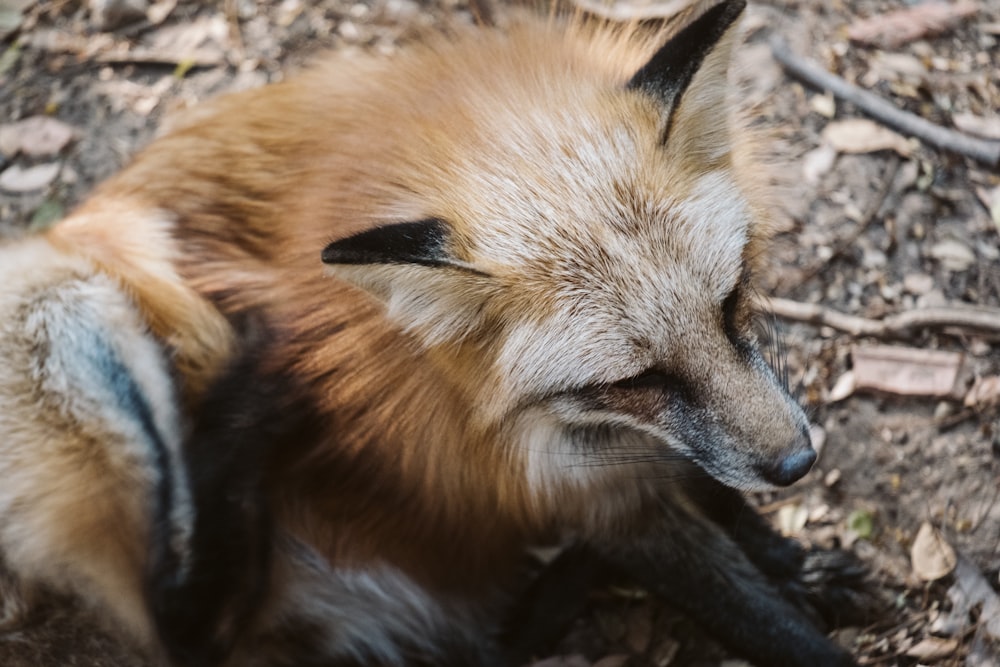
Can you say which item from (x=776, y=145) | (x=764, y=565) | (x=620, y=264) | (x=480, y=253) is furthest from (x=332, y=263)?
(x=764, y=565)

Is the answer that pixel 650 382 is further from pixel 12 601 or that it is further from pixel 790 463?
pixel 12 601

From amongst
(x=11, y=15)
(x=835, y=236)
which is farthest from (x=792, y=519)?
(x=11, y=15)

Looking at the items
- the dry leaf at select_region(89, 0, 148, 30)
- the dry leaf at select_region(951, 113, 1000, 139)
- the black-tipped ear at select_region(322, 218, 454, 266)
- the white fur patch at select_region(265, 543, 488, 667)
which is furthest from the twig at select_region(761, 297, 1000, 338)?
the dry leaf at select_region(89, 0, 148, 30)

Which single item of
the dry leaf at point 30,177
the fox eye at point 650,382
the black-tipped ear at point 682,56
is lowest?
the fox eye at point 650,382

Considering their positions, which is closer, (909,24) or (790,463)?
(790,463)

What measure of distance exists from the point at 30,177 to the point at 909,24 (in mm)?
4007

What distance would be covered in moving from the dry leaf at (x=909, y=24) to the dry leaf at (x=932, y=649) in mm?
2501

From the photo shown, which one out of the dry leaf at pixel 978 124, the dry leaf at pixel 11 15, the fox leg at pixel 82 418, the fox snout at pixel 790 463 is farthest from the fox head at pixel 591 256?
the dry leaf at pixel 11 15

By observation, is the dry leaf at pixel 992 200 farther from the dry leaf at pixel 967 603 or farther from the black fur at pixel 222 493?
the black fur at pixel 222 493

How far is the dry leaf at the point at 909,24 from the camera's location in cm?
390

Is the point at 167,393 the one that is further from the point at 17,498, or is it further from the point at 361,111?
the point at 361,111

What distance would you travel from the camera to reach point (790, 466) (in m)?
1.98

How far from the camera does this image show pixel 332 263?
1757mm

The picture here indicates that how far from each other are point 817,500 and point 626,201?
172cm
